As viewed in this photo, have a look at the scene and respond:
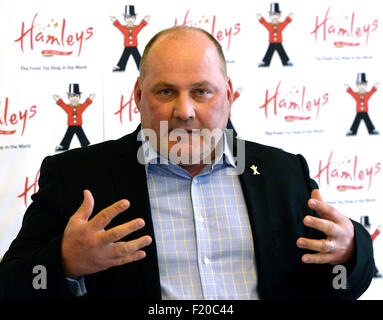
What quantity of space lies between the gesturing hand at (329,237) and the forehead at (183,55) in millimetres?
441

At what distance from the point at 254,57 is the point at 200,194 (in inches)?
47.3

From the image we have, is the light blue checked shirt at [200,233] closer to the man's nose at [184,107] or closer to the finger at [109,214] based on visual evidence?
the man's nose at [184,107]

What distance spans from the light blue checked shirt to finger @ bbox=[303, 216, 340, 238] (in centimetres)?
24

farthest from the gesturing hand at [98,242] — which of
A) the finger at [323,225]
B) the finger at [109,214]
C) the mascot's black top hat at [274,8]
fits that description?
the mascot's black top hat at [274,8]

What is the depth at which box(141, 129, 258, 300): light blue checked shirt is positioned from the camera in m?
1.20

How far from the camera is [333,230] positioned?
1.07m

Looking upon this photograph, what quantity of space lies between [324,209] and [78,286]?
0.58 meters

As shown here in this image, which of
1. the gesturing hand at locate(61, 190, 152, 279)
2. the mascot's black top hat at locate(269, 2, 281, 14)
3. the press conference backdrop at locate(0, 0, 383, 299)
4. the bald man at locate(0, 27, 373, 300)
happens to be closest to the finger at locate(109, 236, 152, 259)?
the gesturing hand at locate(61, 190, 152, 279)

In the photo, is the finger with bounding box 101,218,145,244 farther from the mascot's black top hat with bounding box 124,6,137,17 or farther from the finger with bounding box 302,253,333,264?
the mascot's black top hat with bounding box 124,6,137,17

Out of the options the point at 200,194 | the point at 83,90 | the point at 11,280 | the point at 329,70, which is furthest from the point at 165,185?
the point at 329,70

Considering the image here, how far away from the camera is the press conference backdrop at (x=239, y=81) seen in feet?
7.07

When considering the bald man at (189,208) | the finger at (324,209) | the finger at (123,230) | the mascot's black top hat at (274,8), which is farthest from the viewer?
the mascot's black top hat at (274,8)

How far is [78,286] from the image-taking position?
1.13 m

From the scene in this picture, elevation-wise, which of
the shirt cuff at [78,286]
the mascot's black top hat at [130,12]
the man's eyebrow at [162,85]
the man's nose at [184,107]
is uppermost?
the mascot's black top hat at [130,12]
